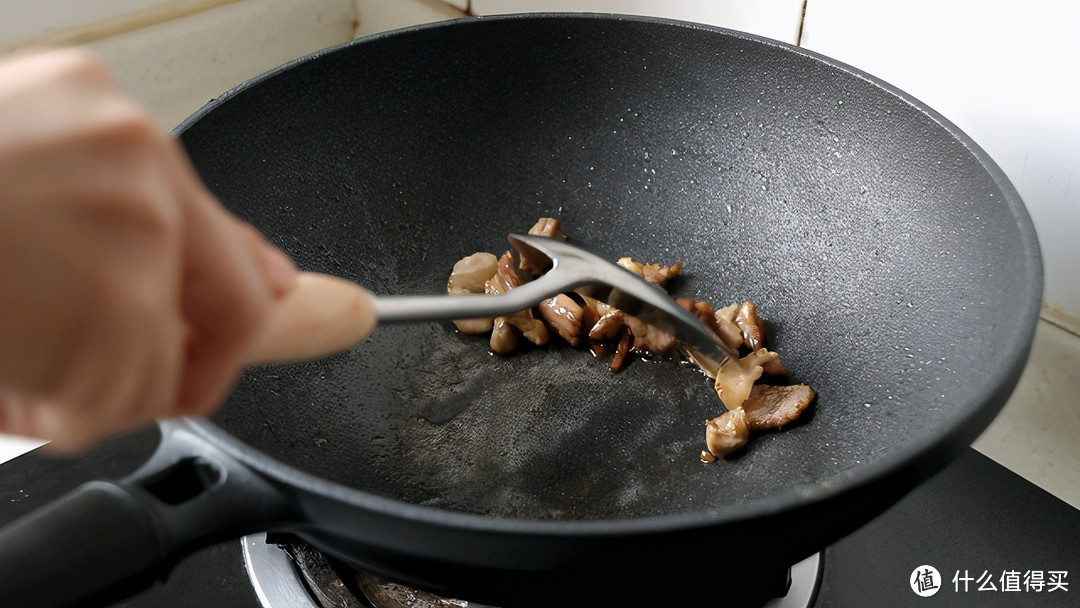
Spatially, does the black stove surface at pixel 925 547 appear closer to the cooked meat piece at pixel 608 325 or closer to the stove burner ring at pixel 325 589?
the stove burner ring at pixel 325 589

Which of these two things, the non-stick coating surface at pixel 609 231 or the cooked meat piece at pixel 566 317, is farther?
the cooked meat piece at pixel 566 317

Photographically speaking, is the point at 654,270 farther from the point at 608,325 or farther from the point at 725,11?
the point at 725,11

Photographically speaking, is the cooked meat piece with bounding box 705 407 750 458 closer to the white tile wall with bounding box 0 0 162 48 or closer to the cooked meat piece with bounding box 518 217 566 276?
the cooked meat piece with bounding box 518 217 566 276

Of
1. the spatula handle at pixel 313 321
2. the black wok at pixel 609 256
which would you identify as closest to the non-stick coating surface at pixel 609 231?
the black wok at pixel 609 256

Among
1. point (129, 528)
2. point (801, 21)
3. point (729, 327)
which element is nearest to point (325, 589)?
point (129, 528)

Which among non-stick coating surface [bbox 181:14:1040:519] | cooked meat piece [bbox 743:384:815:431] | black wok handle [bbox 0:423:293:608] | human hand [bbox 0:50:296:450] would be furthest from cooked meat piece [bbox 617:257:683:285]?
human hand [bbox 0:50:296:450]

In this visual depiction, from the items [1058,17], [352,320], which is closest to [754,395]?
[1058,17]
